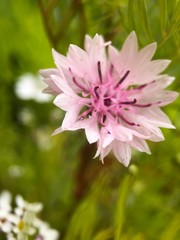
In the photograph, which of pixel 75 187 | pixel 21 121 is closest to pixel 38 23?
pixel 21 121

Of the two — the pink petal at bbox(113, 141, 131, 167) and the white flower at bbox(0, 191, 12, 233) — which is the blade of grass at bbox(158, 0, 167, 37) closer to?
the pink petal at bbox(113, 141, 131, 167)

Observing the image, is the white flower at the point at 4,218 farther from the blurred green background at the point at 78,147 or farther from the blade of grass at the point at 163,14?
the blade of grass at the point at 163,14

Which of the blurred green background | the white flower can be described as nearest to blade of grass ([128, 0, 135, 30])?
the blurred green background

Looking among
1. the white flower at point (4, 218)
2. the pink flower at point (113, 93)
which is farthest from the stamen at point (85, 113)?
the white flower at point (4, 218)

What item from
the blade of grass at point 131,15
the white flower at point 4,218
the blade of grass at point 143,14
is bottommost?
the white flower at point 4,218

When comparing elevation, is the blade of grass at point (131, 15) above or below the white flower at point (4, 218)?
above

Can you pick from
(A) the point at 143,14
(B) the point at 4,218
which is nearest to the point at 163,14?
(A) the point at 143,14

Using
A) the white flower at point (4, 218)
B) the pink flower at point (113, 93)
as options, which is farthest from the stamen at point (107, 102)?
the white flower at point (4, 218)
